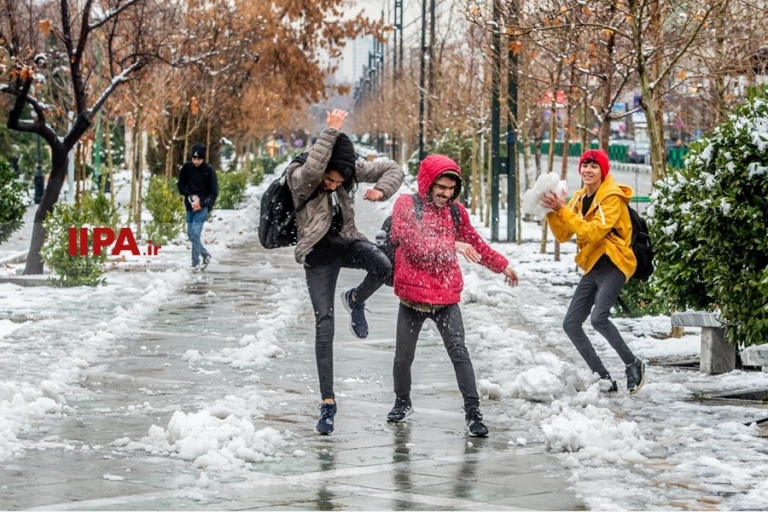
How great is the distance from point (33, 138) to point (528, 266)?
4065cm

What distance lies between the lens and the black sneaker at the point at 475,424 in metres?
8.41

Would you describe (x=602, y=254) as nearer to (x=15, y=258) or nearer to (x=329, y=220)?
(x=329, y=220)

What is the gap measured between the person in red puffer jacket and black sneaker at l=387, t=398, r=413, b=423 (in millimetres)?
525

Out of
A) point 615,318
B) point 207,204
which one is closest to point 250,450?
point 615,318

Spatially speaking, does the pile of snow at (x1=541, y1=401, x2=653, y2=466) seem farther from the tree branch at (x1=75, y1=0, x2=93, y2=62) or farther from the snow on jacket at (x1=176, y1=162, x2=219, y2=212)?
the snow on jacket at (x1=176, y1=162, x2=219, y2=212)

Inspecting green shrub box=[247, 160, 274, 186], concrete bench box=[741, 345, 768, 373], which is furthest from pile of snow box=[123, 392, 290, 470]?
green shrub box=[247, 160, 274, 186]

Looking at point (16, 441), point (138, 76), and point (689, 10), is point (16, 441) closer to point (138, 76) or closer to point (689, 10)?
point (689, 10)

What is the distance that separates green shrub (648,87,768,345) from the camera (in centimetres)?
998

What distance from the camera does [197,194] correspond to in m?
20.3

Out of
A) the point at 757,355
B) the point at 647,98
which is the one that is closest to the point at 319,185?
the point at 757,355

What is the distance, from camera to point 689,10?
14.0m

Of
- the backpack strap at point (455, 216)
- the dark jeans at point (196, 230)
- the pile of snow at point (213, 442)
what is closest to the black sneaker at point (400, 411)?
the pile of snow at point (213, 442)

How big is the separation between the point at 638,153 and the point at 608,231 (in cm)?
6920

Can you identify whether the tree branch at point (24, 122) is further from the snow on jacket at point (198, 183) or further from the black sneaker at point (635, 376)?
the black sneaker at point (635, 376)
